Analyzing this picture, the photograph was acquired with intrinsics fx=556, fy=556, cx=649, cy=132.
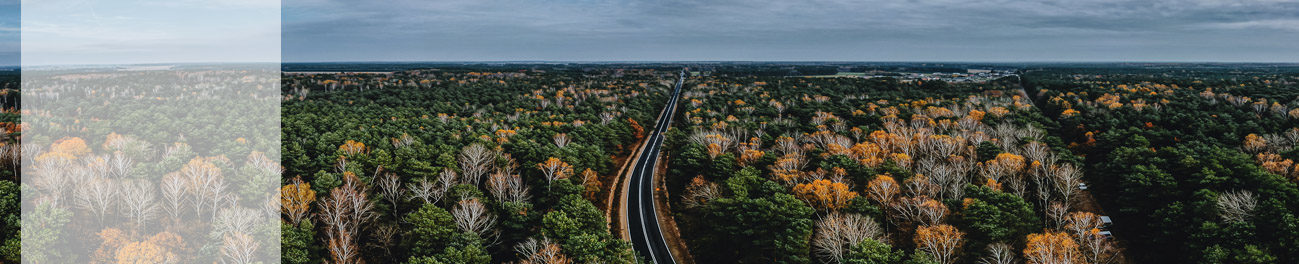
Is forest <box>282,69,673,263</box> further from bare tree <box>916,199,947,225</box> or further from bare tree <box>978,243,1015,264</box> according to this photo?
bare tree <box>978,243,1015,264</box>

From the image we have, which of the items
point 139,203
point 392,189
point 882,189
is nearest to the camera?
point 139,203

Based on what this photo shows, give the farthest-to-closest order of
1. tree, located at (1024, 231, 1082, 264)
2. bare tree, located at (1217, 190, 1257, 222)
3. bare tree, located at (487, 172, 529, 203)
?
bare tree, located at (487, 172, 529, 203) → bare tree, located at (1217, 190, 1257, 222) → tree, located at (1024, 231, 1082, 264)

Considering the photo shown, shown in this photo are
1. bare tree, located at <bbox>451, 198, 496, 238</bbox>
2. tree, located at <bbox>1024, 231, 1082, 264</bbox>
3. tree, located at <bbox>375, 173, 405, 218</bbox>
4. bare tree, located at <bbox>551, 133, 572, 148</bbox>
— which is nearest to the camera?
tree, located at <bbox>1024, 231, 1082, 264</bbox>

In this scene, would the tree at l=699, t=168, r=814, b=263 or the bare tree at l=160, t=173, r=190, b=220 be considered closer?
the bare tree at l=160, t=173, r=190, b=220

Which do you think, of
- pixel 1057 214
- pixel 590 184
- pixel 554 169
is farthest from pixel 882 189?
pixel 554 169

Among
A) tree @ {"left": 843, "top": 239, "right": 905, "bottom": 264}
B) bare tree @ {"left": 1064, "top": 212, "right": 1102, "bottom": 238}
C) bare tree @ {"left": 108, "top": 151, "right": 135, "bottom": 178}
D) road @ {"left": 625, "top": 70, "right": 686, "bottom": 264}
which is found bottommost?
road @ {"left": 625, "top": 70, "right": 686, "bottom": 264}

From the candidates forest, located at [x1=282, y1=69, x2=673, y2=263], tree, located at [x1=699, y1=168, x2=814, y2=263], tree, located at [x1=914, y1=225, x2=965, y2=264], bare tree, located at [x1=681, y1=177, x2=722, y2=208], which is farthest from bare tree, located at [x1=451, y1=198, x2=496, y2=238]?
tree, located at [x1=914, y1=225, x2=965, y2=264]

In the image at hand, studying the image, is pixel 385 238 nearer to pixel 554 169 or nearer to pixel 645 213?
pixel 554 169
